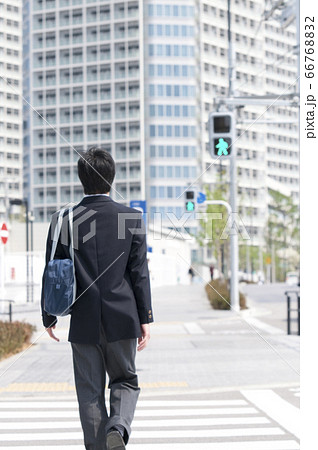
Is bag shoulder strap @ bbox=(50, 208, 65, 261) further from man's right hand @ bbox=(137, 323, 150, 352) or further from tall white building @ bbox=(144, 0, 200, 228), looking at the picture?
tall white building @ bbox=(144, 0, 200, 228)

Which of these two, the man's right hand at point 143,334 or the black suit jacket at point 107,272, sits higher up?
the black suit jacket at point 107,272

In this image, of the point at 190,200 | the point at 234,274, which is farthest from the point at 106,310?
the point at 234,274

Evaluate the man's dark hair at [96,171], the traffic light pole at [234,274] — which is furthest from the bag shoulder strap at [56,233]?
the traffic light pole at [234,274]

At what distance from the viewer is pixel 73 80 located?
92.8 meters

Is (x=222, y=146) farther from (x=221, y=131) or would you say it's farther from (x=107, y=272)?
(x=107, y=272)

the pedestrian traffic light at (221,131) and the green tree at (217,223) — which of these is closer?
the pedestrian traffic light at (221,131)

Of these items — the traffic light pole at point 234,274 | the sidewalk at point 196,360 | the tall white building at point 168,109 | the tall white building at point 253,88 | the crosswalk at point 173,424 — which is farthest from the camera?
the tall white building at point 253,88

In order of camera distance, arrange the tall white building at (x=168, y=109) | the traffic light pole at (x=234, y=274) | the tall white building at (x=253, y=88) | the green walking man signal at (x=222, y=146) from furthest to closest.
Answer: the tall white building at (x=253, y=88) → the tall white building at (x=168, y=109) → the traffic light pole at (x=234, y=274) → the green walking man signal at (x=222, y=146)

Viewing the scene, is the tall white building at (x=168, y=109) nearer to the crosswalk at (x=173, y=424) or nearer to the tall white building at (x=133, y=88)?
the tall white building at (x=133, y=88)

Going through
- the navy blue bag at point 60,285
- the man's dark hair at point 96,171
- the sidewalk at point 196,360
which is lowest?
the sidewalk at point 196,360

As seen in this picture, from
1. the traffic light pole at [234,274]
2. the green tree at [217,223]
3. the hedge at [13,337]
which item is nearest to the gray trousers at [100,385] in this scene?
the hedge at [13,337]

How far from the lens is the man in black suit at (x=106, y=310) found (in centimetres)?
431

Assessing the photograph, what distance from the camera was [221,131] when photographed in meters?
15.8
